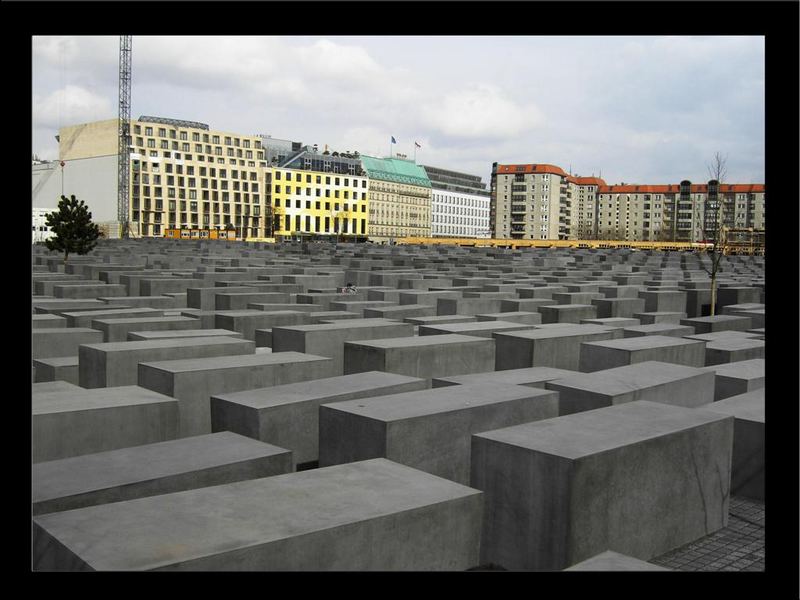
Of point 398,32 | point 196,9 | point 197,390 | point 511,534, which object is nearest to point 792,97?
point 398,32

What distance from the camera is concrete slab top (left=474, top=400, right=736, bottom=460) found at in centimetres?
621

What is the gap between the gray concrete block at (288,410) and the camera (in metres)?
8.06

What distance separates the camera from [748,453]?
796 cm

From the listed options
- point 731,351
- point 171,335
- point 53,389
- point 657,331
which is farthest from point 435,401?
point 657,331

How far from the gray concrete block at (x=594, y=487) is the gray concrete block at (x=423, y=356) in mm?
4468

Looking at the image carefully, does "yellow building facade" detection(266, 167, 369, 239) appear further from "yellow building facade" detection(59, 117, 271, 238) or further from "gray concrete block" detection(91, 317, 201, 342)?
"gray concrete block" detection(91, 317, 201, 342)

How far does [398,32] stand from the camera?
3176mm

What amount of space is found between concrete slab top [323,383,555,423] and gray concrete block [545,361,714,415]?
19.8 inches

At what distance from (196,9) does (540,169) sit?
133m

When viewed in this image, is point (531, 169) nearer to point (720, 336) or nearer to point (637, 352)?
point (720, 336)

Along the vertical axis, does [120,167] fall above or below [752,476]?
above

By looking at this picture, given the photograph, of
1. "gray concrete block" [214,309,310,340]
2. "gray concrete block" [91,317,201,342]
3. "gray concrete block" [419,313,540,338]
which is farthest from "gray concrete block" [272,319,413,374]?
"gray concrete block" [214,309,310,340]

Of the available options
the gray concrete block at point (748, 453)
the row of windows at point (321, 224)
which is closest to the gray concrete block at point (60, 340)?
the gray concrete block at point (748, 453)
